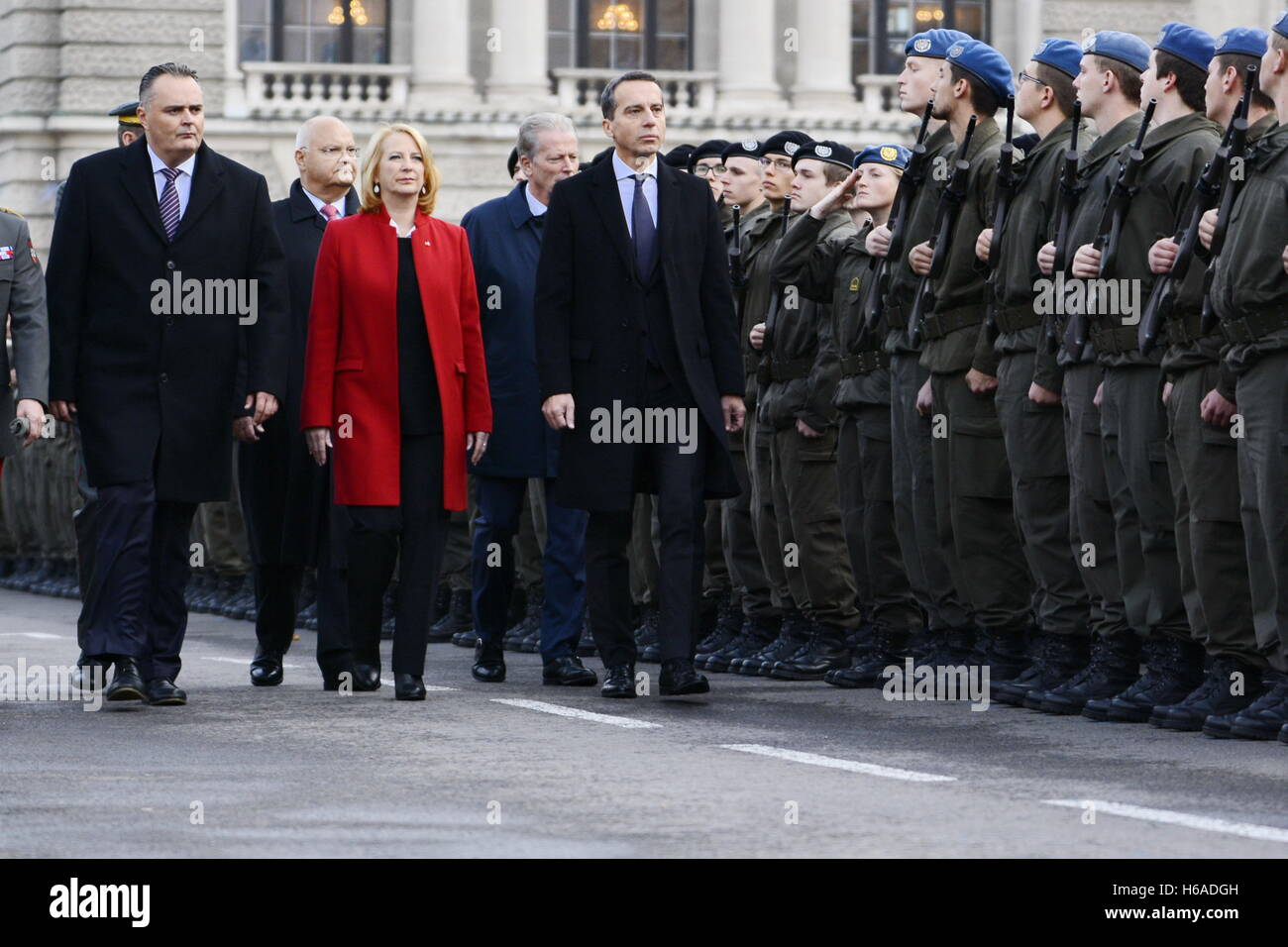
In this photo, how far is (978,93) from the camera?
1170 centimetres

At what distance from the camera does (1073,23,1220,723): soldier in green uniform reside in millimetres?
10320

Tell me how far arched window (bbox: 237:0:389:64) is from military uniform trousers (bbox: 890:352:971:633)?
75.4 ft

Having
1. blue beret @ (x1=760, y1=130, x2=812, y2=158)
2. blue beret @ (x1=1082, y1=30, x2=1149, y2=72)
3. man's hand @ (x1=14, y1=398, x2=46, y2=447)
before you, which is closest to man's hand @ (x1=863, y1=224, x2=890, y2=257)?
blue beret @ (x1=1082, y1=30, x2=1149, y2=72)

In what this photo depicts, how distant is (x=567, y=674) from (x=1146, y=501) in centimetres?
274

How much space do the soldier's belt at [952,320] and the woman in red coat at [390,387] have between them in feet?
5.73

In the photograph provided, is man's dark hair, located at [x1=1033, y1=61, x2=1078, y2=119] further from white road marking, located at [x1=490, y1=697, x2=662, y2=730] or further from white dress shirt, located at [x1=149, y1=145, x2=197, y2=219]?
white dress shirt, located at [x1=149, y1=145, x2=197, y2=219]

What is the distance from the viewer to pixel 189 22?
33.6m

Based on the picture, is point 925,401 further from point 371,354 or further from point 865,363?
point 371,354

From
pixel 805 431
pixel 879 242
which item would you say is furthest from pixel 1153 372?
pixel 805 431

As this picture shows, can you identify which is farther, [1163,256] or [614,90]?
[614,90]

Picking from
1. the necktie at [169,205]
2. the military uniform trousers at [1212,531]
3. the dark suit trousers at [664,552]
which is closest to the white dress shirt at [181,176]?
the necktie at [169,205]

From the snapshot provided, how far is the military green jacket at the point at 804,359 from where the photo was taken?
12852 mm
